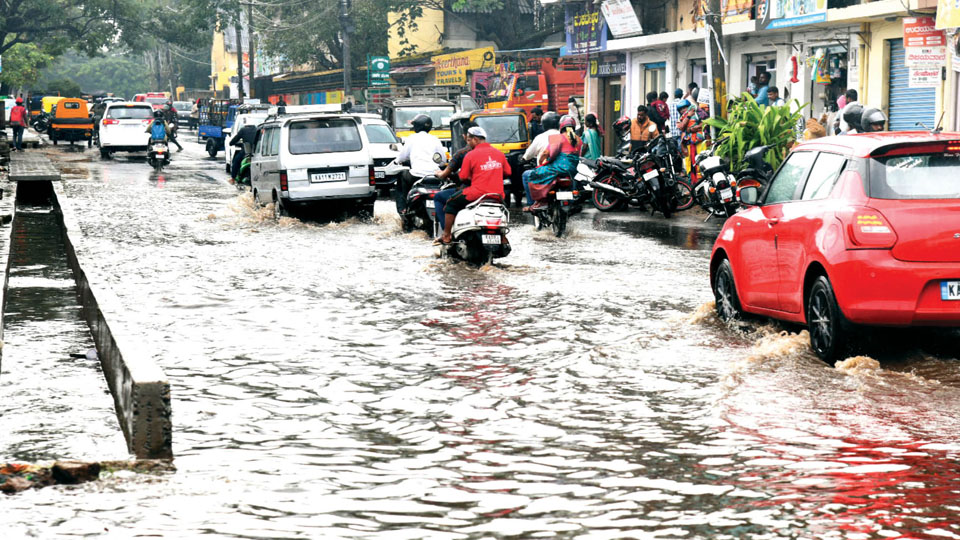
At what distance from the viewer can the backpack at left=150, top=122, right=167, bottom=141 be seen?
36438 millimetres

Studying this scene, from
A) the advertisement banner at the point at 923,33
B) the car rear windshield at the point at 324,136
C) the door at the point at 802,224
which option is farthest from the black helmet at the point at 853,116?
the door at the point at 802,224

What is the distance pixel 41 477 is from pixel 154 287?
24.2 ft

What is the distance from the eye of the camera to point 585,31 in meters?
41.3

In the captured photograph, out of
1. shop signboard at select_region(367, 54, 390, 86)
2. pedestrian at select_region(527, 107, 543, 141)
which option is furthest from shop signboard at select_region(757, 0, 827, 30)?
shop signboard at select_region(367, 54, 390, 86)

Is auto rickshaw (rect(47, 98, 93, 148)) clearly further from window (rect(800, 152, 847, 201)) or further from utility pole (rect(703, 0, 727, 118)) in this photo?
window (rect(800, 152, 847, 201))

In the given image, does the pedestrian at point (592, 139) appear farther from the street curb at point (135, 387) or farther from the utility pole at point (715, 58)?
the street curb at point (135, 387)

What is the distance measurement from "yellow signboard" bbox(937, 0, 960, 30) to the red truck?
21299 millimetres

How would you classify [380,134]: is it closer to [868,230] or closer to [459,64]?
[868,230]

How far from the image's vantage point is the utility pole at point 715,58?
23.7 metres

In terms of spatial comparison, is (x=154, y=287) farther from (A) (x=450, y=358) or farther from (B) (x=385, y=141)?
(B) (x=385, y=141)

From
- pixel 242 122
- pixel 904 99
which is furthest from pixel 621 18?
pixel 904 99

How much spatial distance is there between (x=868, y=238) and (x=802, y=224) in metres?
0.73

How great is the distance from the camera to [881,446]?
6352 millimetres

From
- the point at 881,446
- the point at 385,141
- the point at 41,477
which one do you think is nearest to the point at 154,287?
the point at 41,477
